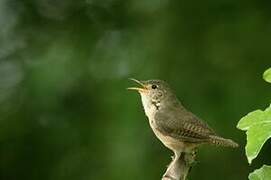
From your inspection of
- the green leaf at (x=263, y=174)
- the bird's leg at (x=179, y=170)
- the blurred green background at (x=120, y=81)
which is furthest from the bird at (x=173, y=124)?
the blurred green background at (x=120, y=81)

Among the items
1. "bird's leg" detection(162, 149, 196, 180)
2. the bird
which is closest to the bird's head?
the bird

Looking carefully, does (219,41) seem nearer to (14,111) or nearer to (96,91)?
(96,91)

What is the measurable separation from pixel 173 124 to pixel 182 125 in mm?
153

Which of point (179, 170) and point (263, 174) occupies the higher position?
point (179, 170)

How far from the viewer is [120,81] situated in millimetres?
9164

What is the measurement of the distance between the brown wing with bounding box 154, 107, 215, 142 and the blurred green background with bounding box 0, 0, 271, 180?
3309 mm

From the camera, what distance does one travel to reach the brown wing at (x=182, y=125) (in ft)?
15.3

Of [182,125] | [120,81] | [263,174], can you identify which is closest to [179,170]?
[263,174]

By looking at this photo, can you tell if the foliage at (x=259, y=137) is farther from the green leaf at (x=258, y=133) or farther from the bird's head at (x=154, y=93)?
the bird's head at (x=154, y=93)

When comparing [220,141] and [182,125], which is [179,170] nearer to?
[220,141]

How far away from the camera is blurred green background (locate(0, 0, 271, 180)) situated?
8.73m

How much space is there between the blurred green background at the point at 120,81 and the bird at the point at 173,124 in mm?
2979

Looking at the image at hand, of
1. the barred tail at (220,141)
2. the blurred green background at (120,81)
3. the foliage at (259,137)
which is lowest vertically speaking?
the foliage at (259,137)

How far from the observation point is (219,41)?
31.3 feet
